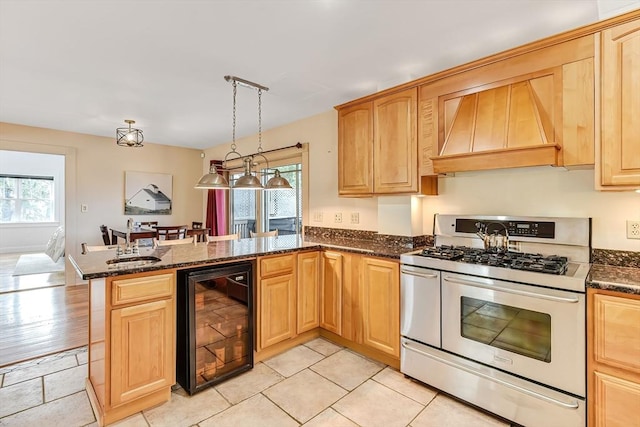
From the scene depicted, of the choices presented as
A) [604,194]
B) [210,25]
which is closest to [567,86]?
[604,194]

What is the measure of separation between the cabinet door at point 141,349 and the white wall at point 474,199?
2.00 m

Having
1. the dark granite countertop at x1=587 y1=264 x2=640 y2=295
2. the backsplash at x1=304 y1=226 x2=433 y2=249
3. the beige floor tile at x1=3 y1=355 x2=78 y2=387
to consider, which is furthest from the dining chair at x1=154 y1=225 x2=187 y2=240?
the dark granite countertop at x1=587 y1=264 x2=640 y2=295

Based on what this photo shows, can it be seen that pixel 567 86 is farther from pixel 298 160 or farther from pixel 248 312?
pixel 298 160

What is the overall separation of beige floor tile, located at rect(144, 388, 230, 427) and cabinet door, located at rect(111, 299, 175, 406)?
0.14 m

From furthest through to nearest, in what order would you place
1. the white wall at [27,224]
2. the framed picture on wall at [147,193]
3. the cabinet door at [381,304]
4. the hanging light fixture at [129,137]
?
the white wall at [27,224] → the framed picture on wall at [147,193] → the hanging light fixture at [129,137] → the cabinet door at [381,304]

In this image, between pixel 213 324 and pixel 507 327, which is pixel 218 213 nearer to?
pixel 213 324

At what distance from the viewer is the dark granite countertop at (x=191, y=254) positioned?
1.86m

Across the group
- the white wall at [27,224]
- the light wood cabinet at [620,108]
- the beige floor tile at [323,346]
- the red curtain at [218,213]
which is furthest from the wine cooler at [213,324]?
the white wall at [27,224]

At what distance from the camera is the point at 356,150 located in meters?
3.04

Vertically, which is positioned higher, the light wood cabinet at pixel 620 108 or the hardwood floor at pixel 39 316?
the light wood cabinet at pixel 620 108

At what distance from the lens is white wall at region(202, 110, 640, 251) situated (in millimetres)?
2041

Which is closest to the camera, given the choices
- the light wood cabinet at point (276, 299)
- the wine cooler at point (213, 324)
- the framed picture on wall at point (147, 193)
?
the wine cooler at point (213, 324)

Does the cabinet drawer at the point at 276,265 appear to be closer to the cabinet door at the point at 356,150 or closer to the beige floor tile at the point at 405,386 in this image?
the cabinet door at the point at 356,150

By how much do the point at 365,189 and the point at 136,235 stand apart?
3.33 metres
